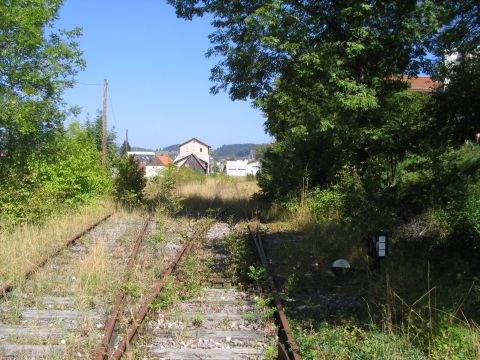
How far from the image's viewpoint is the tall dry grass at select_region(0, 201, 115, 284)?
8.04 metres

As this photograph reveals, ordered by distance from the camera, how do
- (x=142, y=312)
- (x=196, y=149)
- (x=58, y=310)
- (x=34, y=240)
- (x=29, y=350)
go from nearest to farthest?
(x=29, y=350) < (x=142, y=312) < (x=58, y=310) < (x=34, y=240) < (x=196, y=149)

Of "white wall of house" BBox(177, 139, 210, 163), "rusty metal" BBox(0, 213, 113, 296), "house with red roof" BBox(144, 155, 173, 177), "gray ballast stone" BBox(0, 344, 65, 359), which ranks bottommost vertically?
"gray ballast stone" BBox(0, 344, 65, 359)

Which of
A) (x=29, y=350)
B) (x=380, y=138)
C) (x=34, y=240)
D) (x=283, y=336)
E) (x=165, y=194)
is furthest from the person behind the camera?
(x=165, y=194)

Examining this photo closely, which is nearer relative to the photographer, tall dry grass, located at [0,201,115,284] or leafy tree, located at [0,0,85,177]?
tall dry grass, located at [0,201,115,284]

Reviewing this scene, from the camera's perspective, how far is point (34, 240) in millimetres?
10039

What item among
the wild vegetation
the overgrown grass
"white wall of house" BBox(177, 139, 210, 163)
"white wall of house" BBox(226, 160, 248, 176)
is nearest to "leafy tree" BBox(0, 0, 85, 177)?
the wild vegetation

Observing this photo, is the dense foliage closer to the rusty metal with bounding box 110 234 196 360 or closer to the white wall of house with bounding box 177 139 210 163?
the rusty metal with bounding box 110 234 196 360

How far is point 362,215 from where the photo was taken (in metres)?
10.9

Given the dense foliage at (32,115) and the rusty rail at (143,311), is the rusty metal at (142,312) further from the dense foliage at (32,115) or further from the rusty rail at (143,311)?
the dense foliage at (32,115)

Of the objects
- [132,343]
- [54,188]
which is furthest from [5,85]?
[132,343]

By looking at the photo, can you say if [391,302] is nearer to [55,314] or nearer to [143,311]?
[143,311]

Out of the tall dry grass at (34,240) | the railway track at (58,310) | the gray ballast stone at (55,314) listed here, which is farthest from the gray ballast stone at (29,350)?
the tall dry grass at (34,240)

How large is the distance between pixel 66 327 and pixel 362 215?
707cm

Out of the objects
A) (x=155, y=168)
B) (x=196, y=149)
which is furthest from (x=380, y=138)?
(x=196, y=149)
